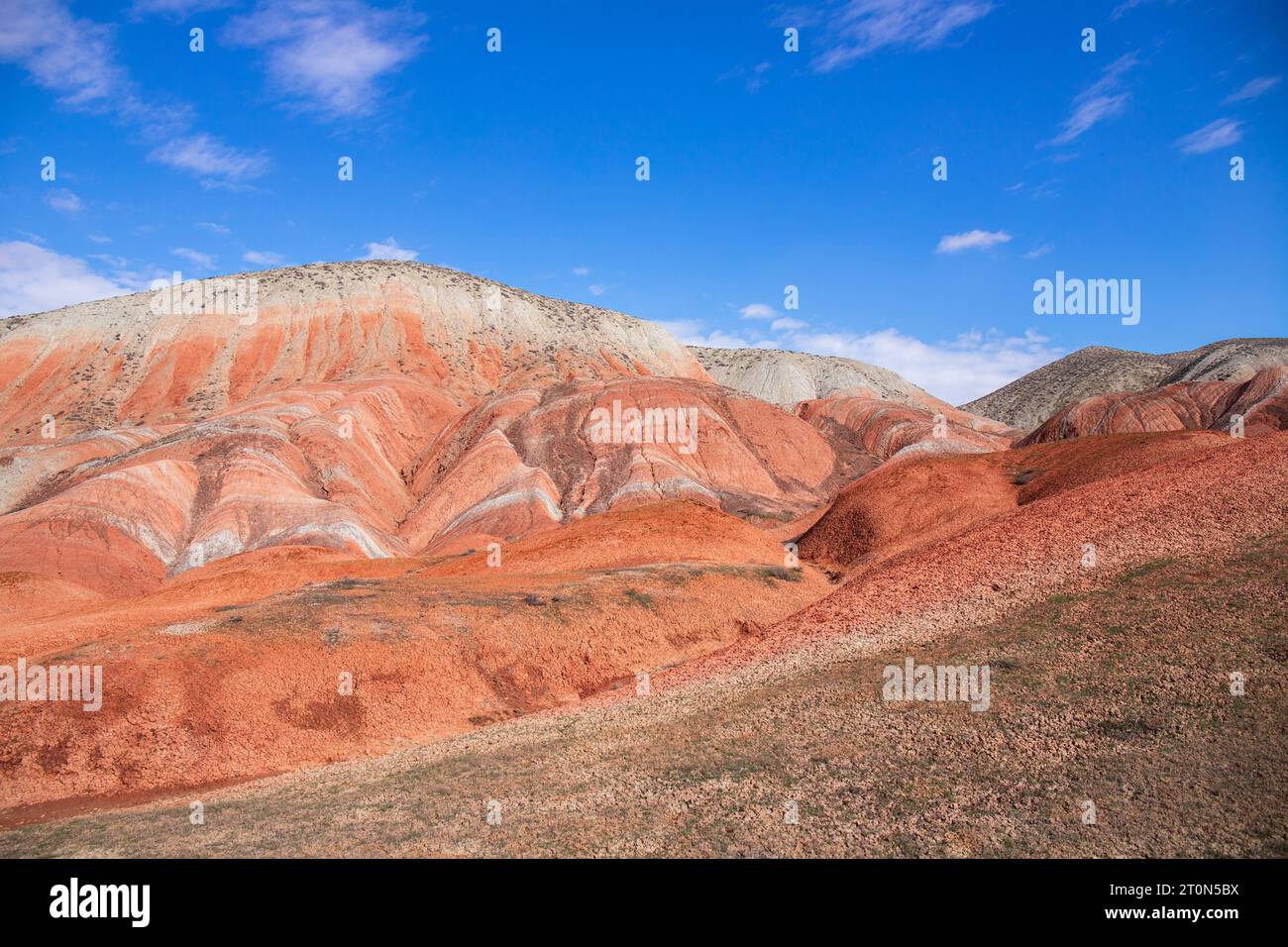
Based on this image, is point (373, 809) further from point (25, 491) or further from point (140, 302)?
point (140, 302)

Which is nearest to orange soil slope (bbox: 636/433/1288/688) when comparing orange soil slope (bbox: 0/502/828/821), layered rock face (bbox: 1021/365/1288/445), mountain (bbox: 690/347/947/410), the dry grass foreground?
the dry grass foreground

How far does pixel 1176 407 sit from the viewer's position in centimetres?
8212

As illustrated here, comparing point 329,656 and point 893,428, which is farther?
point 893,428

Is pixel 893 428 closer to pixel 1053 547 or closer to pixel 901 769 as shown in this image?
pixel 1053 547

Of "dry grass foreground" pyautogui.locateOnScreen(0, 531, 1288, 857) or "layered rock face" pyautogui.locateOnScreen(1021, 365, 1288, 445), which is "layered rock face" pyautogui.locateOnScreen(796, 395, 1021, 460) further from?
"dry grass foreground" pyautogui.locateOnScreen(0, 531, 1288, 857)

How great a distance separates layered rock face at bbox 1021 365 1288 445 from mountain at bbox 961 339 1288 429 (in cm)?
1536

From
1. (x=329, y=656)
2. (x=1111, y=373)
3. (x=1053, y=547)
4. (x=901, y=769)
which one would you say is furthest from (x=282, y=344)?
(x=1111, y=373)

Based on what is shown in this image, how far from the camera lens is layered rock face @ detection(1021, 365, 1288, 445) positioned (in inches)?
2972

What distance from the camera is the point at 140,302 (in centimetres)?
10181

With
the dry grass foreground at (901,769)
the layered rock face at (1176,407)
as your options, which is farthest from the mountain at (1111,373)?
the dry grass foreground at (901,769)

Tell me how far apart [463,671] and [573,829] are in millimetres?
13832

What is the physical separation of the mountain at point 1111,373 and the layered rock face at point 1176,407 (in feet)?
50.4

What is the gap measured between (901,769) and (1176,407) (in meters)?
87.7
